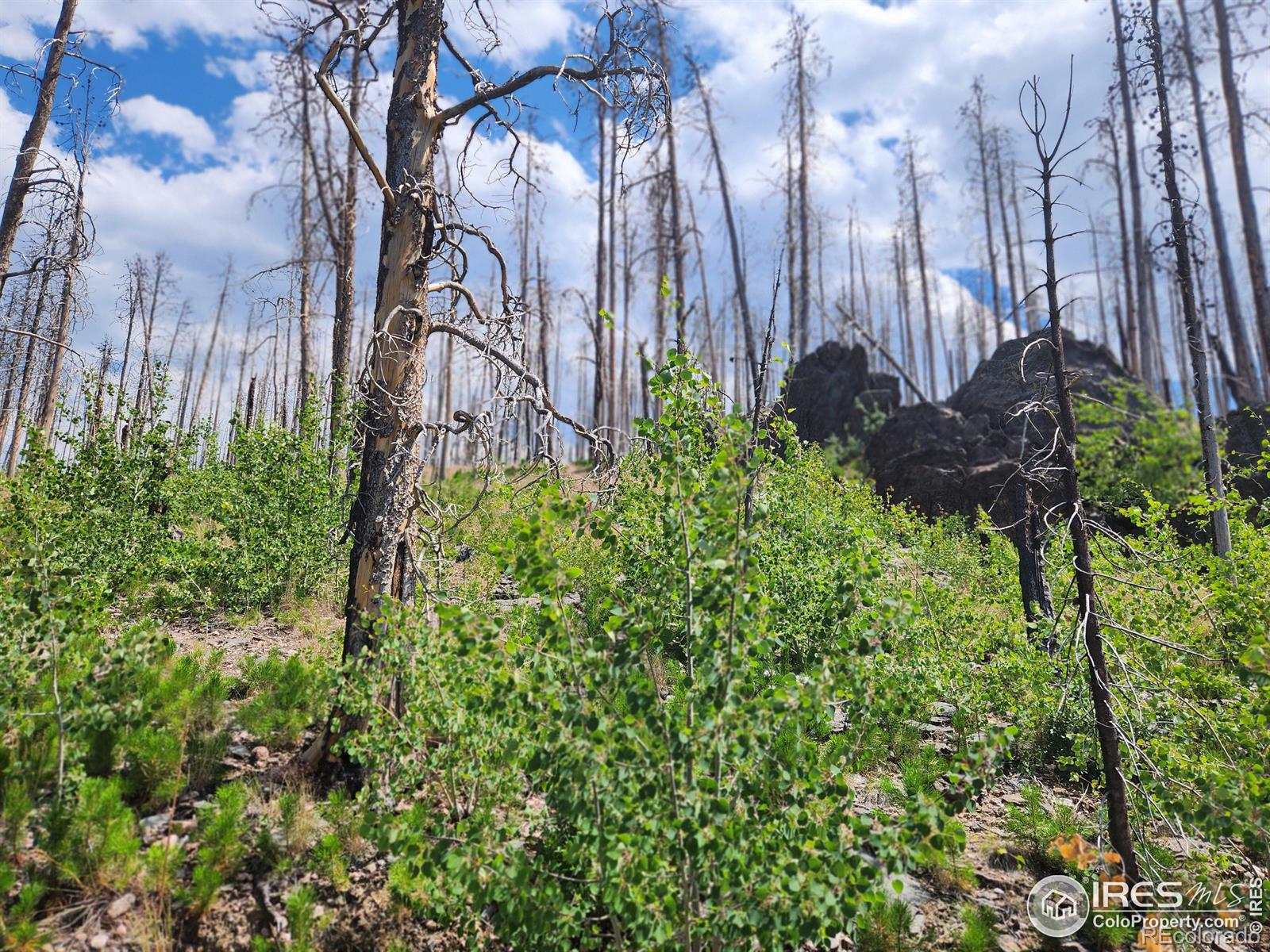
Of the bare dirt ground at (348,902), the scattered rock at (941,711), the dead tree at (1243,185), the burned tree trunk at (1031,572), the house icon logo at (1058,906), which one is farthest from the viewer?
the dead tree at (1243,185)

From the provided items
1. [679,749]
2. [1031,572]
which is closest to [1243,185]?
[1031,572]

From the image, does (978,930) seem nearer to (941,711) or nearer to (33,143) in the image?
(941,711)

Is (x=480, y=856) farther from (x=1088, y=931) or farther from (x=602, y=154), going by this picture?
(x=602, y=154)

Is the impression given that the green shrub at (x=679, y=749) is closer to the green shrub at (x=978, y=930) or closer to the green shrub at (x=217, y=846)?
the green shrub at (x=217, y=846)

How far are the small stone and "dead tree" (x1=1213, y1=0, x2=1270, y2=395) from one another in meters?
17.7

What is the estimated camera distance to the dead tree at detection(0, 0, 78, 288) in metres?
8.11

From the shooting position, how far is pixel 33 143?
8547mm

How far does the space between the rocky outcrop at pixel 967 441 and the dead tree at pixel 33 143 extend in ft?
52.5

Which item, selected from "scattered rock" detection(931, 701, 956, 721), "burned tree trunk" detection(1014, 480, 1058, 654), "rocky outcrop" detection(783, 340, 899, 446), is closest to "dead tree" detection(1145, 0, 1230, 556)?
"burned tree trunk" detection(1014, 480, 1058, 654)

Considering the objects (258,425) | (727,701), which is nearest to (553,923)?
(727,701)

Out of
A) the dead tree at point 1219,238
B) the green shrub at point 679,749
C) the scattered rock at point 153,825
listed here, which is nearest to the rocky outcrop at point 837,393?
the dead tree at point 1219,238

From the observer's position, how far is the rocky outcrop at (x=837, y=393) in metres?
21.2

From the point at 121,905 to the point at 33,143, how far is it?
1029 cm

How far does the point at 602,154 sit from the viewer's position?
60.8ft
